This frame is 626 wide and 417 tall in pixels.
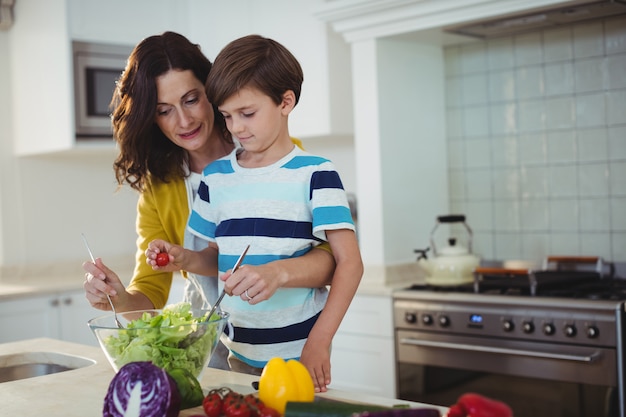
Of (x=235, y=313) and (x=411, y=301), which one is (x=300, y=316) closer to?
(x=235, y=313)

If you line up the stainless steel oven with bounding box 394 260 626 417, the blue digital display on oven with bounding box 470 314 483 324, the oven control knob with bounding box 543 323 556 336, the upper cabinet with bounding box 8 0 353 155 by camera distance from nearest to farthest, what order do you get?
the stainless steel oven with bounding box 394 260 626 417 → the oven control knob with bounding box 543 323 556 336 → the blue digital display on oven with bounding box 470 314 483 324 → the upper cabinet with bounding box 8 0 353 155

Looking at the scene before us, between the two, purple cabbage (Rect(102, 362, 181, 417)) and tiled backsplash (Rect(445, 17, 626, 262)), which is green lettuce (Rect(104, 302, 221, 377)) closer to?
purple cabbage (Rect(102, 362, 181, 417))

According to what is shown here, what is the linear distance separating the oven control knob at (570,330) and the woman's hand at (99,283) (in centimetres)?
159

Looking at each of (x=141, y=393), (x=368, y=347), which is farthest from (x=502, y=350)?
(x=141, y=393)

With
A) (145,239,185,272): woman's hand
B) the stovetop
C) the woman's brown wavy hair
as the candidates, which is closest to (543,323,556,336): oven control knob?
the stovetop

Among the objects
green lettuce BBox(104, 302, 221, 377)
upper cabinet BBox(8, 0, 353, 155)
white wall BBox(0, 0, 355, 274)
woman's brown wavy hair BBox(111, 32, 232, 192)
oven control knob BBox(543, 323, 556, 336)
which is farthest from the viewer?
white wall BBox(0, 0, 355, 274)

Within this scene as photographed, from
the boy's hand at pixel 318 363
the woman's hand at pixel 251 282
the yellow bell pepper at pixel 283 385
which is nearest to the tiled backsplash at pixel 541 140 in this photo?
the boy's hand at pixel 318 363

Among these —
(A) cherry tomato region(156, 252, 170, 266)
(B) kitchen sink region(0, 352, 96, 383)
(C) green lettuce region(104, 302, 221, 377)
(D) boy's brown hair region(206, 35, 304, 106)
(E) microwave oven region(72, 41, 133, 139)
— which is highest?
(E) microwave oven region(72, 41, 133, 139)

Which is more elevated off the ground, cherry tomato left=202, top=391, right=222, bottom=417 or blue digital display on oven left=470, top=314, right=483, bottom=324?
cherry tomato left=202, top=391, right=222, bottom=417

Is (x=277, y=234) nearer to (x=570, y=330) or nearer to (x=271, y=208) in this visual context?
(x=271, y=208)

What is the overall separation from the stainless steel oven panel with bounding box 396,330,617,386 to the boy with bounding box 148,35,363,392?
129 cm

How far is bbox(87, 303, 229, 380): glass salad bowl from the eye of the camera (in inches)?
54.6

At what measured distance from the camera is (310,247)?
174 cm

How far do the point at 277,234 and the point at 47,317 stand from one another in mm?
2431
